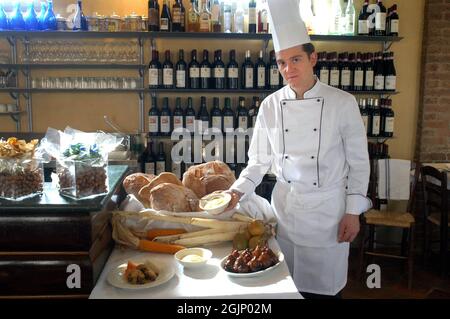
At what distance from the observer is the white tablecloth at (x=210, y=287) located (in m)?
1.23

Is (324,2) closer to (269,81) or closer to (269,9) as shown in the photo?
(269,81)

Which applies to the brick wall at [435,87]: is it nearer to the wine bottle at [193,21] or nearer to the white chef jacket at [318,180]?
the wine bottle at [193,21]

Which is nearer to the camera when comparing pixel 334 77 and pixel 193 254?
pixel 193 254

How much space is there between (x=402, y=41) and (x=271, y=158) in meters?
2.56

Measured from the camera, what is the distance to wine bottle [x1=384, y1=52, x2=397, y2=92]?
3.66 meters

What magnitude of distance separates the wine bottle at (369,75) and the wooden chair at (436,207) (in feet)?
2.58

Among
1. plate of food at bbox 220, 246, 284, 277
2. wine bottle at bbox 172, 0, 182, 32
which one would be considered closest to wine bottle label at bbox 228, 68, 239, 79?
wine bottle at bbox 172, 0, 182, 32

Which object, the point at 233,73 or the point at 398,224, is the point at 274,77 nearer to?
the point at 233,73

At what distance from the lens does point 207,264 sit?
4.66 feet

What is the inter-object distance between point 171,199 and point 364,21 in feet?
9.06

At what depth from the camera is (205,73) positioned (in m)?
3.63

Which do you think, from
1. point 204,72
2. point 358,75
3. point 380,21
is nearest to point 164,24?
point 204,72

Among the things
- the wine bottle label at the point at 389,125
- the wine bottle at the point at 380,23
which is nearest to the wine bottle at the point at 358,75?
the wine bottle at the point at 380,23
